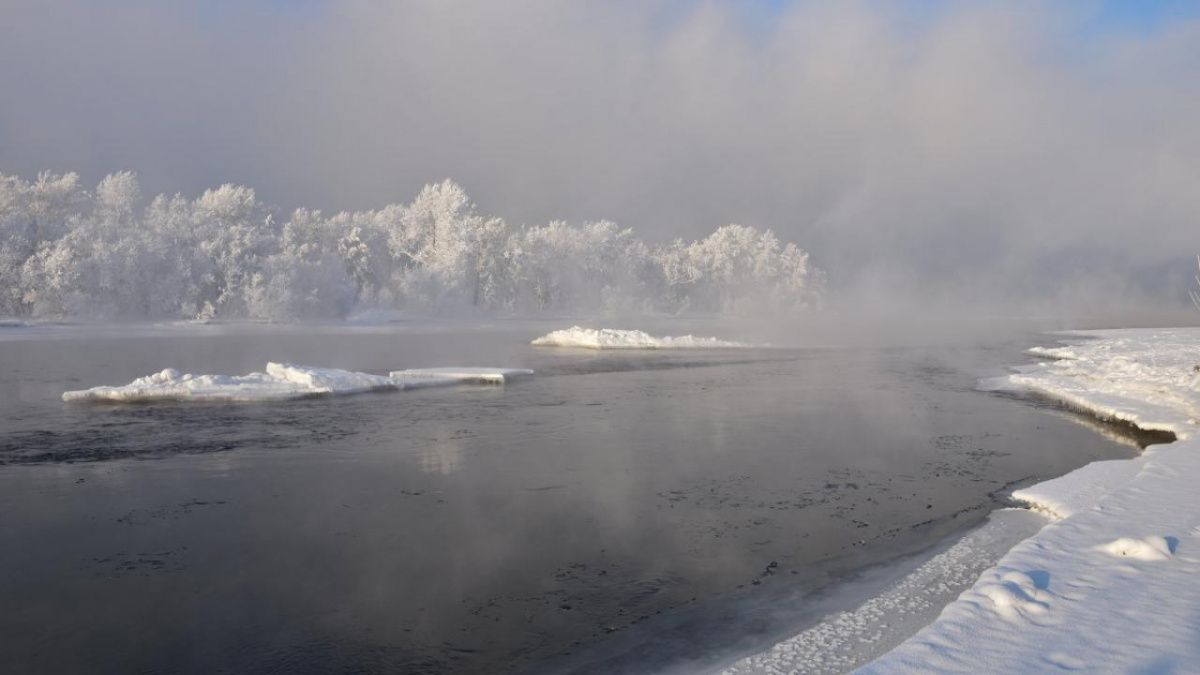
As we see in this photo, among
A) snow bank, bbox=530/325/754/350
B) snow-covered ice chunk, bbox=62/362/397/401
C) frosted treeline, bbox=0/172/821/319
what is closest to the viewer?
snow-covered ice chunk, bbox=62/362/397/401

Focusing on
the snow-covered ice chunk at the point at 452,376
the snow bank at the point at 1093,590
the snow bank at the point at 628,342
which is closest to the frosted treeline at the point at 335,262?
the snow bank at the point at 628,342

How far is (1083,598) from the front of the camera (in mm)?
8234

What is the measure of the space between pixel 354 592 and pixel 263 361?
110ft

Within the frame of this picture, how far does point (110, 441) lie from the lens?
1923cm

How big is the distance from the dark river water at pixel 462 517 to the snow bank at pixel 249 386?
1.08 m

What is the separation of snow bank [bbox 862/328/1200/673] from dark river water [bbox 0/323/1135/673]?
5.35ft

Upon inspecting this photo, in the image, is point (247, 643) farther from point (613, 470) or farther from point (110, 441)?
point (110, 441)

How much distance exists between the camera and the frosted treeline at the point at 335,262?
261ft

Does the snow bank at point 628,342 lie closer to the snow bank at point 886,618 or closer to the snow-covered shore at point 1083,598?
the snow-covered shore at point 1083,598

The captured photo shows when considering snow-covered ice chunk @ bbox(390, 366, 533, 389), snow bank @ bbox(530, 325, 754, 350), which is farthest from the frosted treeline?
snow-covered ice chunk @ bbox(390, 366, 533, 389)

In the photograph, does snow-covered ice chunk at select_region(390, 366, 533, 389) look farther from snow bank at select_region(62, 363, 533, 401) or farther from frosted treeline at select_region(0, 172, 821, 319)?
frosted treeline at select_region(0, 172, 821, 319)

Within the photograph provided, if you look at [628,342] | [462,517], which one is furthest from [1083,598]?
[628,342]

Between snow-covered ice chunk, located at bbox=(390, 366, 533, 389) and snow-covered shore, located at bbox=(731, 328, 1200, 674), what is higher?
snow-covered ice chunk, located at bbox=(390, 366, 533, 389)

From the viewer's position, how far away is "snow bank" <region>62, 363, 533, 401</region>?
25.7 m
